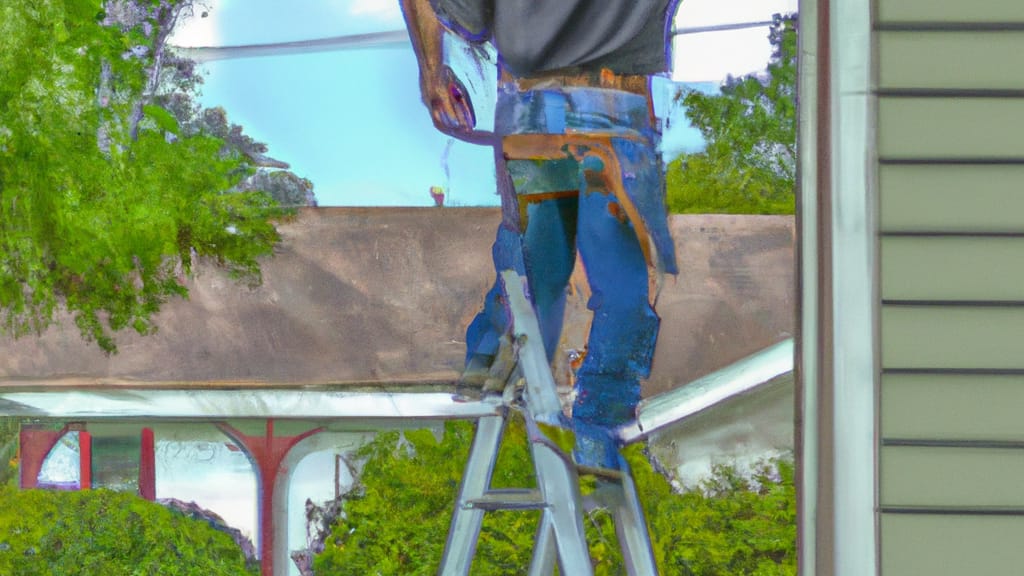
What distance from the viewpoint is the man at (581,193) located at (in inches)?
85.4

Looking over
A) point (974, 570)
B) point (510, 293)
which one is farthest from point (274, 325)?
point (974, 570)

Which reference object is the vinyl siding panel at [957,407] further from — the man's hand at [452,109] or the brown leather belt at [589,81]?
the man's hand at [452,109]

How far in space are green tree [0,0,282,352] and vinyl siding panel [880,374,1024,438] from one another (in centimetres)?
134

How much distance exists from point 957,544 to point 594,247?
924mm

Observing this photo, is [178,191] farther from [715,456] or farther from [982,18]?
[982,18]

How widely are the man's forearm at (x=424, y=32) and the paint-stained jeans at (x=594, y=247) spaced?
17 centimetres

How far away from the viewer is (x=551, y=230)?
2238 millimetres

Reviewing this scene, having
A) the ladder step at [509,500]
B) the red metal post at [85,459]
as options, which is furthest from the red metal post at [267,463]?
the ladder step at [509,500]

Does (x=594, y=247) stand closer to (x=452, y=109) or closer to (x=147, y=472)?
(x=452, y=109)

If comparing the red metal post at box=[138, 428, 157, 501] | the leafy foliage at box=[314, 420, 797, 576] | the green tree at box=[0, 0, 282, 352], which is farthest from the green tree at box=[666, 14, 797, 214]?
the red metal post at box=[138, 428, 157, 501]

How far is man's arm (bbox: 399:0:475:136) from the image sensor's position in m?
2.24

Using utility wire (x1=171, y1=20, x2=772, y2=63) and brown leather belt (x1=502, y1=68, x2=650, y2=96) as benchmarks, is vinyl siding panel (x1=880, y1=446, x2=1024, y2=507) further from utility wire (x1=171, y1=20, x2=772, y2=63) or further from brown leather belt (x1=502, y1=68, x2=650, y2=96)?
utility wire (x1=171, y1=20, x2=772, y2=63)

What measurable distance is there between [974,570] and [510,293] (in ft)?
3.41

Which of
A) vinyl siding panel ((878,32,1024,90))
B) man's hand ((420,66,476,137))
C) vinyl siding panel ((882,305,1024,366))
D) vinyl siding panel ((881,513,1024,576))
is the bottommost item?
vinyl siding panel ((881,513,1024,576))
